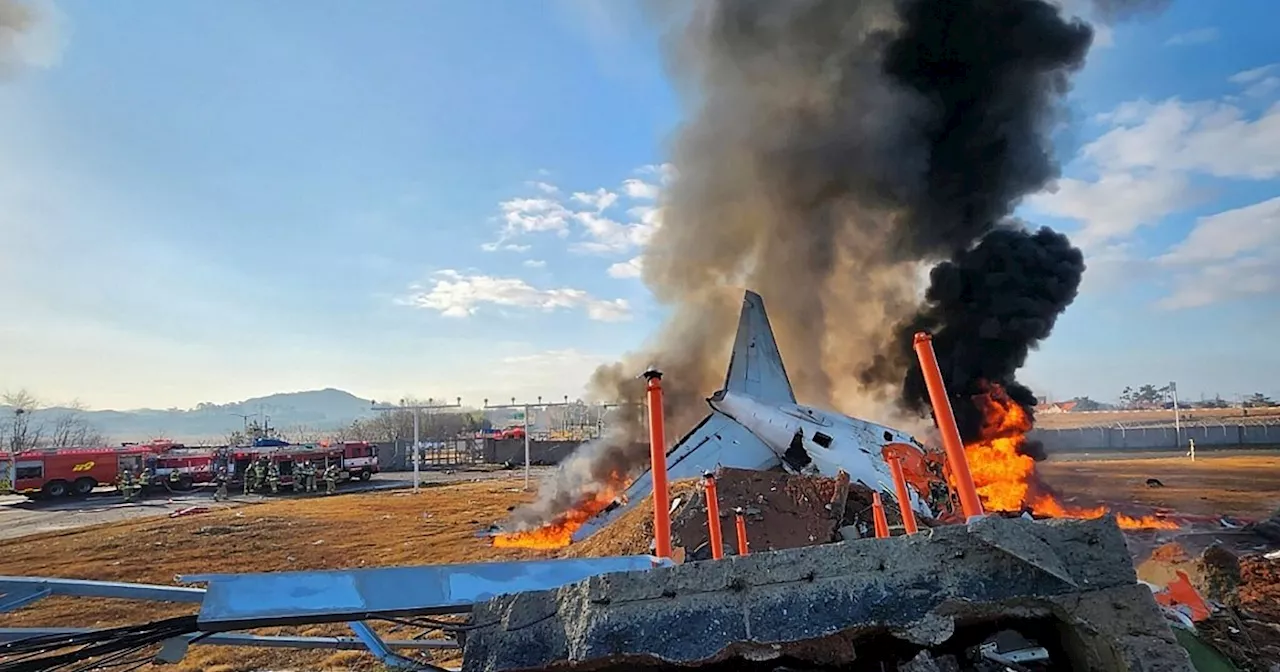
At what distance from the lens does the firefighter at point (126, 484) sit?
30.5 meters

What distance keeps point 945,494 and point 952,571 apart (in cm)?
1190

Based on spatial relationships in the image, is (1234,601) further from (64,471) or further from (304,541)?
(64,471)

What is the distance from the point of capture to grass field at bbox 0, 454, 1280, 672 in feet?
31.2

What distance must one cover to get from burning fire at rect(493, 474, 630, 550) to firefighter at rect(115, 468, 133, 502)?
81.6 feet

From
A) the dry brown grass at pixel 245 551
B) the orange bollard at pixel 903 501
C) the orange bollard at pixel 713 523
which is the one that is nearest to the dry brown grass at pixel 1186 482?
the orange bollard at pixel 903 501

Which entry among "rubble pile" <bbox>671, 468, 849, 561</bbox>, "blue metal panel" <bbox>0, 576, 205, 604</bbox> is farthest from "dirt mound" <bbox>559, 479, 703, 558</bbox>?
"blue metal panel" <bbox>0, 576, 205, 604</bbox>

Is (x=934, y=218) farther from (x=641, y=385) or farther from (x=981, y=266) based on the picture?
(x=641, y=385)

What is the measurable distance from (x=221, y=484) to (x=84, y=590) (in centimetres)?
3571

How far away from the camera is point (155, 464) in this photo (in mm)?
34000

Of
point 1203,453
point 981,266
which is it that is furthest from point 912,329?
point 1203,453

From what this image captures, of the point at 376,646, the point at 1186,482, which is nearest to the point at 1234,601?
the point at 376,646

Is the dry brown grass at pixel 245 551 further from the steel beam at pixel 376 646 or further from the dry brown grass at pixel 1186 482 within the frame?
the dry brown grass at pixel 1186 482

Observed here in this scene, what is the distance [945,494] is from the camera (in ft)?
42.9

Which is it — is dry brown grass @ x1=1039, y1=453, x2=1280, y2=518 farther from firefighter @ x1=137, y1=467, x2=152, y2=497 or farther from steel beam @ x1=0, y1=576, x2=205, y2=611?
firefighter @ x1=137, y1=467, x2=152, y2=497
